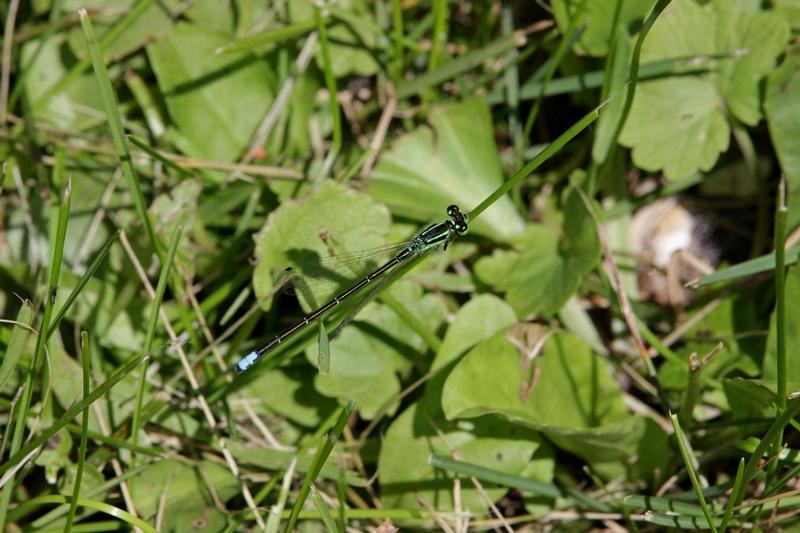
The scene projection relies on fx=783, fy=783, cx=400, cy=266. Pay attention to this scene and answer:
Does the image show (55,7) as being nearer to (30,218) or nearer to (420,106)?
(30,218)

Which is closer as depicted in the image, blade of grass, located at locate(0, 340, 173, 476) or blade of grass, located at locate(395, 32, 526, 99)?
blade of grass, located at locate(0, 340, 173, 476)

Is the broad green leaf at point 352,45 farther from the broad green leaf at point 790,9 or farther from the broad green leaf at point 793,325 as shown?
the broad green leaf at point 793,325

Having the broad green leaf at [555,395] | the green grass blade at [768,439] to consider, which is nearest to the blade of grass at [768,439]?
the green grass blade at [768,439]

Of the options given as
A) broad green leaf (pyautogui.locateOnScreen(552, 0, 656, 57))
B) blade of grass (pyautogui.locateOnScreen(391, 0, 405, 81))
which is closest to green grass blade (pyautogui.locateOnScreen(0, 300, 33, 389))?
blade of grass (pyautogui.locateOnScreen(391, 0, 405, 81))

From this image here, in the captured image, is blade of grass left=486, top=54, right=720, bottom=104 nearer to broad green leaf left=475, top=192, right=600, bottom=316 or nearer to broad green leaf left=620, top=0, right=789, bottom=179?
broad green leaf left=620, top=0, right=789, bottom=179

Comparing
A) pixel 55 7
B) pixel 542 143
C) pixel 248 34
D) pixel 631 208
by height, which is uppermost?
pixel 55 7

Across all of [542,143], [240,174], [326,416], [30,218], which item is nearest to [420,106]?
[542,143]
